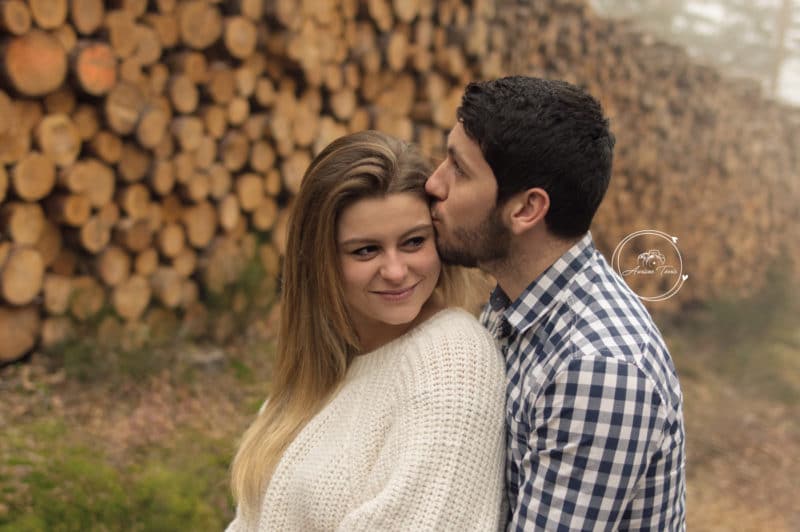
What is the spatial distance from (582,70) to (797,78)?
391 centimetres

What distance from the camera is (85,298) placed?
10.9 feet

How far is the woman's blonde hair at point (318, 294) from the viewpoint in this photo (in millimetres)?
1700

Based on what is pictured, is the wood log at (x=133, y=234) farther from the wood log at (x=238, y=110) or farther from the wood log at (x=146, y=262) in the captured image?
the wood log at (x=238, y=110)

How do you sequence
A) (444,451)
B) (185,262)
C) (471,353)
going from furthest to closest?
(185,262) < (471,353) < (444,451)

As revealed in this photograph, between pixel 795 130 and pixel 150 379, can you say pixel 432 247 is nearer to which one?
pixel 150 379

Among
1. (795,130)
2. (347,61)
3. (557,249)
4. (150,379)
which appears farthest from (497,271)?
(795,130)

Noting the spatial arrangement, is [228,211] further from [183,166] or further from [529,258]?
[529,258]

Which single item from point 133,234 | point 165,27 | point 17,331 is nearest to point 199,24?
point 165,27

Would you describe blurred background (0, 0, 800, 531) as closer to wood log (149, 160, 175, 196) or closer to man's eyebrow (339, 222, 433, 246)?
wood log (149, 160, 175, 196)

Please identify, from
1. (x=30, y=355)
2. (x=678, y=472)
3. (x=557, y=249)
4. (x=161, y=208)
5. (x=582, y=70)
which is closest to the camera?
(x=678, y=472)

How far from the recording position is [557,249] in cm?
158

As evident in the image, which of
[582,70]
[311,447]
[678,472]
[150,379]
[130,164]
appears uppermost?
[582,70]

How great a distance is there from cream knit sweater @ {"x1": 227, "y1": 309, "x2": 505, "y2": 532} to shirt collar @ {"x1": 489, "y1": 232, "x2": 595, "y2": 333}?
9 cm

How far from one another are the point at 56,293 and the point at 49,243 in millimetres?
201
